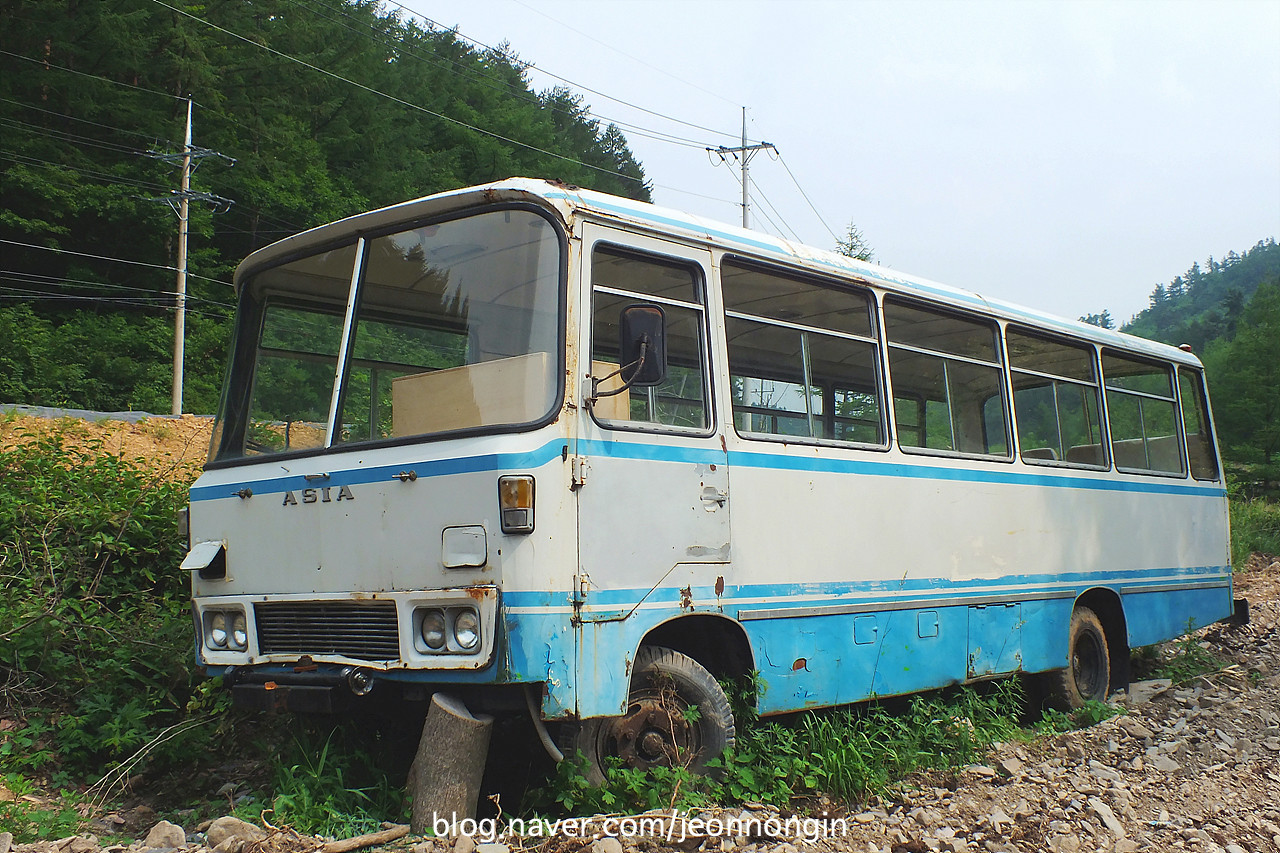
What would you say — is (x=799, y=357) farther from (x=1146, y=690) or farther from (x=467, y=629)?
(x=1146, y=690)

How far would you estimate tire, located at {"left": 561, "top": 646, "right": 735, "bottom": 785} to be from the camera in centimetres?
502

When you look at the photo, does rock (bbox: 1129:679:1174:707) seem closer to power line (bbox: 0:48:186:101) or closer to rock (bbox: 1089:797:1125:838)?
rock (bbox: 1089:797:1125:838)

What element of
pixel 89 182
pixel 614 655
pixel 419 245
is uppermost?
pixel 89 182

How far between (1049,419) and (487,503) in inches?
210

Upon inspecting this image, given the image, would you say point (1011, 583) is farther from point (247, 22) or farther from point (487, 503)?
point (247, 22)

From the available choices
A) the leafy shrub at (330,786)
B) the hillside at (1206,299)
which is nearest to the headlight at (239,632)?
the leafy shrub at (330,786)

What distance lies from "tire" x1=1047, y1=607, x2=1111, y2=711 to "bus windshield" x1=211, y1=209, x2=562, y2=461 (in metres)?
5.54

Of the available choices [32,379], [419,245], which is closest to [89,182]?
[32,379]

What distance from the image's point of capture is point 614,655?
4828 millimetres

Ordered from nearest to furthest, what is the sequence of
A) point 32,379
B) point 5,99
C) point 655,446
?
point 655,446
point 32,379
point 5,99

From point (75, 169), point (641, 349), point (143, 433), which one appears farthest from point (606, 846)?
point (75, 169)

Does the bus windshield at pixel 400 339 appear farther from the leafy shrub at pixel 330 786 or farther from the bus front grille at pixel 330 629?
the leafy shrub at pixel 330 786

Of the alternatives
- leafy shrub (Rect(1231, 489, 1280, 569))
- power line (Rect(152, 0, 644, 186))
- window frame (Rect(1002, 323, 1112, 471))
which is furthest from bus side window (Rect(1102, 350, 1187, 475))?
power line (Rect(152, 0, 644, 186))

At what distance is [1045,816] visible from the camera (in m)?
5.16
